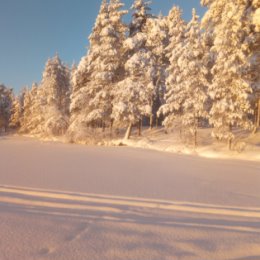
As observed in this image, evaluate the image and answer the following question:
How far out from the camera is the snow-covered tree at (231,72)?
18766 millimetres

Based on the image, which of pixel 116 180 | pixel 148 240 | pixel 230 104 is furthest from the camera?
pixel 230 104

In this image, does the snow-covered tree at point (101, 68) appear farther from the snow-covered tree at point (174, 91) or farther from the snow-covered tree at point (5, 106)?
the snow-covered tree at point (5, 106)

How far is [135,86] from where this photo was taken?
86.1 feet

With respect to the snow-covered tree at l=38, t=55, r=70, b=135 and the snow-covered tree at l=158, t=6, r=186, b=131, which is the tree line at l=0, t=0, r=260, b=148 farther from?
the snow-covered tree at l=38, t=55, r=70, b=135

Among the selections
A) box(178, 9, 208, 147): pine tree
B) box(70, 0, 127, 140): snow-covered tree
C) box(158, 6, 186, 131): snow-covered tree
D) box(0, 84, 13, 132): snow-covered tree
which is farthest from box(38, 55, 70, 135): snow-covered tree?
box(0, 84, 13, 132): snow-covered tree

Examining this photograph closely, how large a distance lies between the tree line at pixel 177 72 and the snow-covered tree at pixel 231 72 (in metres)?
0.07

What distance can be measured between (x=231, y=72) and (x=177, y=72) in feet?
27.5

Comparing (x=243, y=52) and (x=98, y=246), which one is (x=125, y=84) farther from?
(x=98, y=246)

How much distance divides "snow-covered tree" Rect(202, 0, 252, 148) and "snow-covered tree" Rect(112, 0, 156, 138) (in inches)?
313

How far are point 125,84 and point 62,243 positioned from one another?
941 inches

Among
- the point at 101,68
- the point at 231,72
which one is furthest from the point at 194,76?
the point at 101,68

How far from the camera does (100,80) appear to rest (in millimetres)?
27969

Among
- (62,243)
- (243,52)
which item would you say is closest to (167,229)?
(62,243)

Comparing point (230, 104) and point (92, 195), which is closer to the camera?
point (92, 195)
